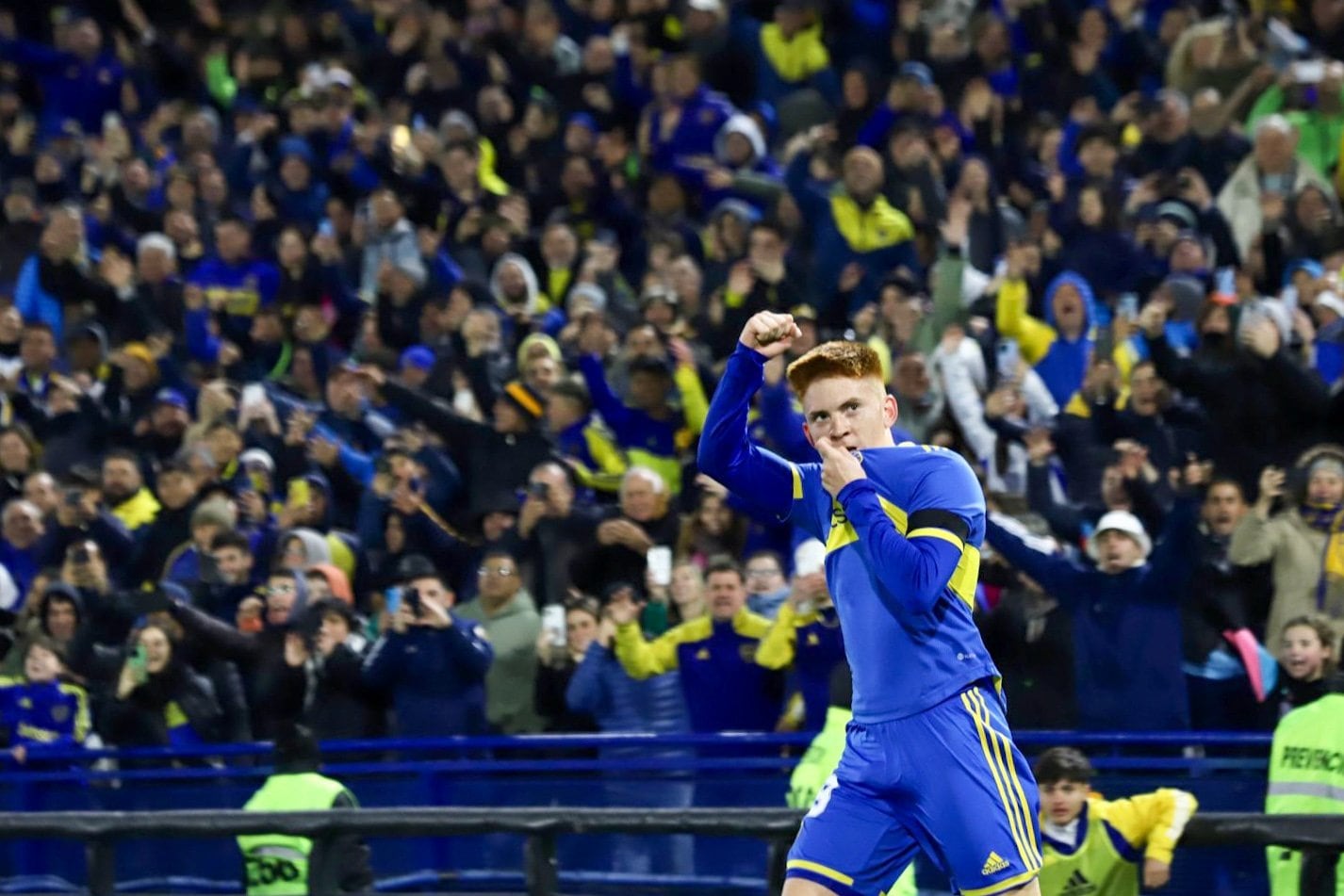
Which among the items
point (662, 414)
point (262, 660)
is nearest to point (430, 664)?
point (262, 660)

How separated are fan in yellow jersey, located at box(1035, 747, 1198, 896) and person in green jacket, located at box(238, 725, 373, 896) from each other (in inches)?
98.9

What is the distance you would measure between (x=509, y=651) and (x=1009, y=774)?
496cm

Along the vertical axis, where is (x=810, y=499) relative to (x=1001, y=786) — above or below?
above

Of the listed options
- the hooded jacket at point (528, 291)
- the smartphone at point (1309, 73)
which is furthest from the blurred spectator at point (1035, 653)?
the smartphone at point (1309, 73)

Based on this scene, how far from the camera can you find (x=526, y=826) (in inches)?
336

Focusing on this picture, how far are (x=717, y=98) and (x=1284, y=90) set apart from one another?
3693 mm

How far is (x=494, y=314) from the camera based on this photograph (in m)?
13.4

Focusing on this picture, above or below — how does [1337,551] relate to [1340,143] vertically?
below

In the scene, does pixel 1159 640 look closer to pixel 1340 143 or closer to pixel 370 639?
pixel 370 639

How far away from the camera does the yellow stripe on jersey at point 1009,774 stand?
226 inches

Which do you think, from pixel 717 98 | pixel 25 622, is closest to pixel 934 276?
pixel 717 98

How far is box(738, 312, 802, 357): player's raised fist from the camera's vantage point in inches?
227

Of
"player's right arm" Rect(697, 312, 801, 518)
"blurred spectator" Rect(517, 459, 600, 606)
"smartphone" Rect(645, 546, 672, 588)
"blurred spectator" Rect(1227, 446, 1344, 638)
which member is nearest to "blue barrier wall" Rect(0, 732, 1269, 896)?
"smartphone" Rect(645, 546, 672, 588)

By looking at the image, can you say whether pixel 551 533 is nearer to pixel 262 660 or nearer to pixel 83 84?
pixel 262 660
